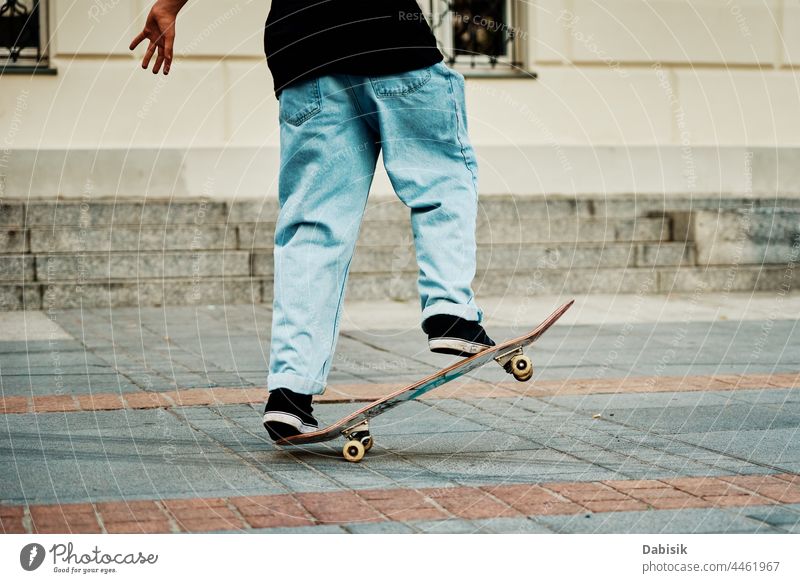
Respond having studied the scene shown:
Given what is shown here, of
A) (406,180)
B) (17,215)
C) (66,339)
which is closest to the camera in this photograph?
(406,180)

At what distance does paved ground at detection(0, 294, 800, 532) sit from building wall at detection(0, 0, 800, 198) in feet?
9.79

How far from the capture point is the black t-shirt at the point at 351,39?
11.6 feet

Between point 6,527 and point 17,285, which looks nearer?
point 6,527

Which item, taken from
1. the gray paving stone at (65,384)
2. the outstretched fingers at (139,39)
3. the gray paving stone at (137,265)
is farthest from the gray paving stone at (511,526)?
the gray paving stone at (137,265)

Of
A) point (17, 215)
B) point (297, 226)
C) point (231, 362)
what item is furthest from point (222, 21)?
point (297, 226)

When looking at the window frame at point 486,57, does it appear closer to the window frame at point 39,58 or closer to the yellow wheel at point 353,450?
the window frame at point 39,58

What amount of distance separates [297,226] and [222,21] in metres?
6.47

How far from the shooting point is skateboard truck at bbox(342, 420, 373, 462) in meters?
3.46

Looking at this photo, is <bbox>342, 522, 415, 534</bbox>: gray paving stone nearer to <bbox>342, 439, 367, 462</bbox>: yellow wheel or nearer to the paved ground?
the paved ground

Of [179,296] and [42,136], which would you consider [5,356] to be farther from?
[42,136]

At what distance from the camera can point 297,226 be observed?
359cm

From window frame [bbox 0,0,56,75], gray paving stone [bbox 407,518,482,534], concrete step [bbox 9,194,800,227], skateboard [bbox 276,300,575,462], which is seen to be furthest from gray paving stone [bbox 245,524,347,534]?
window frame [bbox 0,0,56,75]

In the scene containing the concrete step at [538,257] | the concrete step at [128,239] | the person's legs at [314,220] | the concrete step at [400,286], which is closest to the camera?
the person's legs at [314,220]
